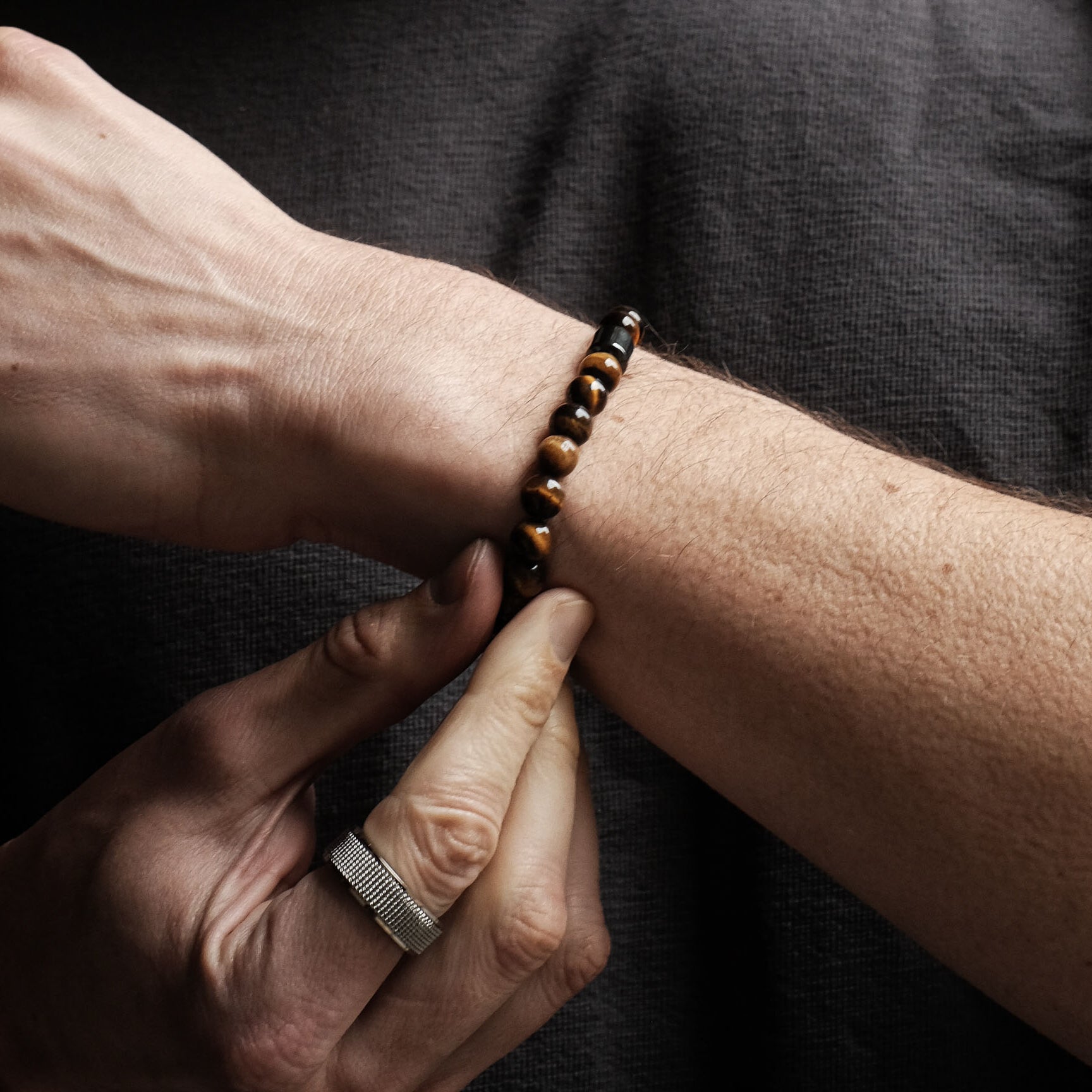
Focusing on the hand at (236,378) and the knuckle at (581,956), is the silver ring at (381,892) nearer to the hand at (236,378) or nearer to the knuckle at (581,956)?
the knuckle at (581,956)

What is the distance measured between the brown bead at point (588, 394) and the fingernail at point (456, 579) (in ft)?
0.55

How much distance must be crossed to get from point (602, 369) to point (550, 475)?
0.42 feet

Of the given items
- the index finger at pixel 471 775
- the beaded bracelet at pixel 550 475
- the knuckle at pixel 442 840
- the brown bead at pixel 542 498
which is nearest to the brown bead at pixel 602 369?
the beaded bracelet at pixel 550 475

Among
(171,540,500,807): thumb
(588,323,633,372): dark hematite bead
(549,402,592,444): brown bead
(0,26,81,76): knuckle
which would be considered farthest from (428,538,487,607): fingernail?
(0,26,81,76): knuckle

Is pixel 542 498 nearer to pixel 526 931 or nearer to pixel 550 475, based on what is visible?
pixel 550 475

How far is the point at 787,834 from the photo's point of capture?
930 millimetres

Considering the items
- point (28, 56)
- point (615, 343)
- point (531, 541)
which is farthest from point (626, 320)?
point (28, 56)

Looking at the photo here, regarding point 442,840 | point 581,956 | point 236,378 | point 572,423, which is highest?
point 572,423

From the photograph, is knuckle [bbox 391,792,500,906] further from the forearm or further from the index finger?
the forearm

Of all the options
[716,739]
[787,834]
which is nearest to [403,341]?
[716,739]

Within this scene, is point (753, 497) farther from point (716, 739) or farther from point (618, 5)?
point (618, 5)

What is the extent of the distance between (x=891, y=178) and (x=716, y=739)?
2.67ft

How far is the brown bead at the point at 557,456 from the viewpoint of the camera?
953 millimetres

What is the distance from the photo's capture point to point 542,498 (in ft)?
3.09
